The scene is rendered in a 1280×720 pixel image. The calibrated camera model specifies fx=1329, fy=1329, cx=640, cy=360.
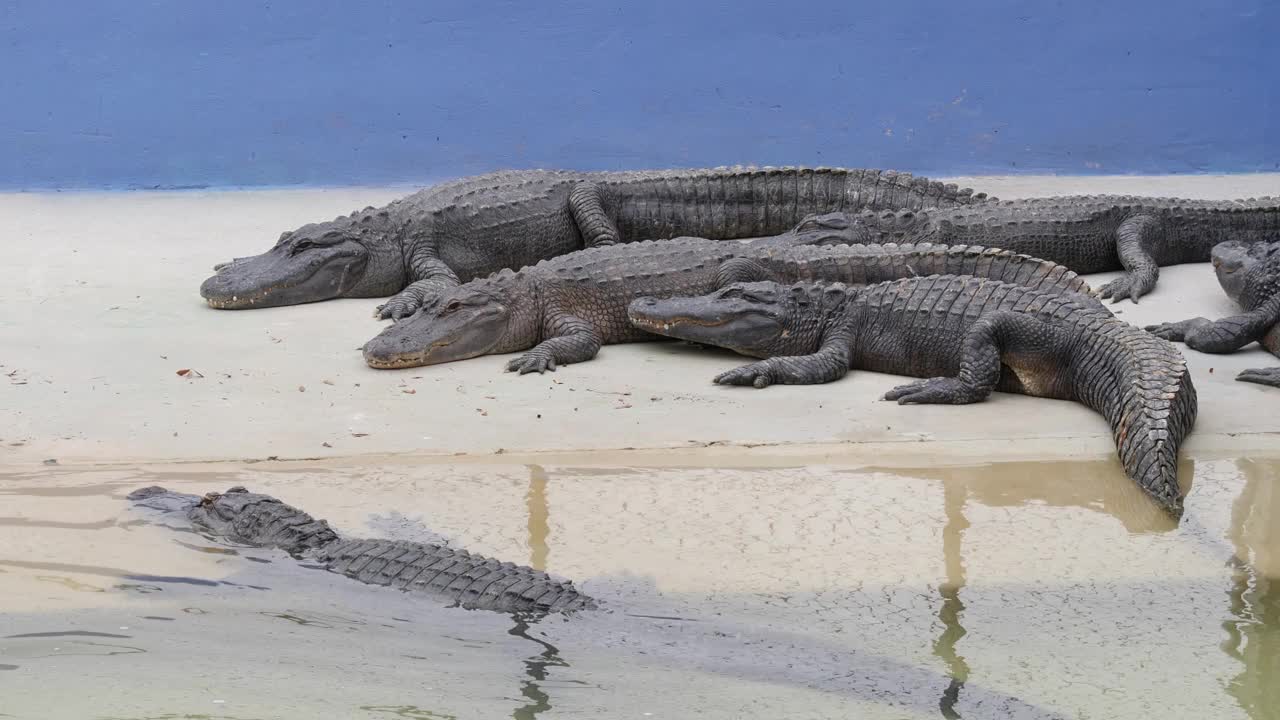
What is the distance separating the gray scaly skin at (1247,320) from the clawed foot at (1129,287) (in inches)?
22.9

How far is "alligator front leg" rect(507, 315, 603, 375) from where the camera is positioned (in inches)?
214

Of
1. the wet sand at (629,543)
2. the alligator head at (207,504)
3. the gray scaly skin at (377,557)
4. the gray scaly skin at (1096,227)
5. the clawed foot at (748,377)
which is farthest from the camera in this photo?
the gray scaly skin at (1096,227)

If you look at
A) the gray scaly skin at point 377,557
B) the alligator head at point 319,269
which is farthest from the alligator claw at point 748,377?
the alligator head at point 319,269

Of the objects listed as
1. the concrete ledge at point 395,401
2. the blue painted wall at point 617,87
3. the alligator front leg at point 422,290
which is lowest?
the concrete ledge at point 395,401

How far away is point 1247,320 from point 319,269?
432 centimetres

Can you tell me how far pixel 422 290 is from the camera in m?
6.52

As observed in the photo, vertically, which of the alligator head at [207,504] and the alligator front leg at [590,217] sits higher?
the alligator front leg at [590,217]

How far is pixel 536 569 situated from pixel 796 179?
4891 millimetres

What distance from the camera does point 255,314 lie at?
639 cm

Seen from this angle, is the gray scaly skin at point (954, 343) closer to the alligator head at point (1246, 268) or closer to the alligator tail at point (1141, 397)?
the alligator tail at point (1141, 397)

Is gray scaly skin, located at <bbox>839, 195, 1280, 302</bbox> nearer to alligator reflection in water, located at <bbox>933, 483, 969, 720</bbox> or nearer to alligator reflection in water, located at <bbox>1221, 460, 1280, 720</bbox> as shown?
alligator reflection in water, located at <bbox>1221, 460, 1280, 720</bbox>

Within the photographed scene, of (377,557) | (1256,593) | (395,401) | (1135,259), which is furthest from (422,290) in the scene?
(1256,593)

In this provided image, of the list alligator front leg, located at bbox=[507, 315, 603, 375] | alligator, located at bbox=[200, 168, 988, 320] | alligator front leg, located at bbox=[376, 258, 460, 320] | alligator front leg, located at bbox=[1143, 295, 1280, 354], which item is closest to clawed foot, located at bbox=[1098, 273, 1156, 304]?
alligator front leg, located at bbox=[1143, 295, 1280, 354]

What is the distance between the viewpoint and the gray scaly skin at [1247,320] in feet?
17.9
